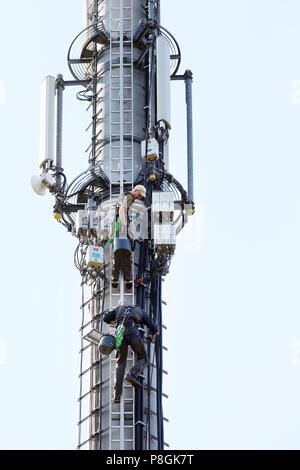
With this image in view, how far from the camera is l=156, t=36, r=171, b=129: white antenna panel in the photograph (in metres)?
45.2

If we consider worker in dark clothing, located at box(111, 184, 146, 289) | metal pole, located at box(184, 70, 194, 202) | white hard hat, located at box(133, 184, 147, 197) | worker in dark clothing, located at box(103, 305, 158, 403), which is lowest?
worker in dark clothing, located at box(103, 305, 158, 403)

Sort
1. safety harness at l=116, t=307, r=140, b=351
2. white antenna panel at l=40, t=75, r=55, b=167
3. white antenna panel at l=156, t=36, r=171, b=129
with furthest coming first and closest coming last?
white antenna panel at l=40, t=75, r=55, b=167, white antenna panel at l=156, t=36, r=171, b=129, safety harness at l=116, t=307, r=140, b=351

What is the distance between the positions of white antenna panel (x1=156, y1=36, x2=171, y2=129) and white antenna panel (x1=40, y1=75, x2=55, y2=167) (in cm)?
364

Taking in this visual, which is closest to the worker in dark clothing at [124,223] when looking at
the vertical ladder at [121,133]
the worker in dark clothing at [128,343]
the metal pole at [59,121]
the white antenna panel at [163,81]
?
the vertical ladder at [121,133]

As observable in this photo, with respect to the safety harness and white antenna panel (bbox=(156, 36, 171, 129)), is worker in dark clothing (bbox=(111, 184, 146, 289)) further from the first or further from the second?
white antenna panel (bbox=(156, 36, 171, 129))

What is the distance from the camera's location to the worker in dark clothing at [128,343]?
40.3m

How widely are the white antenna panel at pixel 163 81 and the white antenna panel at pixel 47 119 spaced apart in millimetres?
3637

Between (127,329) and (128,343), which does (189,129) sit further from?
(128,343)

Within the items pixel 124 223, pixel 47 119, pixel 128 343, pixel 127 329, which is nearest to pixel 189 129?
pixel 47 119

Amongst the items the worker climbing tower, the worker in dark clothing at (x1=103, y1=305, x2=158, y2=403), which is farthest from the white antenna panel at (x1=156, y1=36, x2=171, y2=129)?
the worker in dark clothing at (x1=103, y1=305, x2=158, y2=403)

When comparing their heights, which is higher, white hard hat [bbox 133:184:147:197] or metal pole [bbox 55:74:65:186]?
metal pole [bbox 55:74:65:186]

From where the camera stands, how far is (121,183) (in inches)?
1738

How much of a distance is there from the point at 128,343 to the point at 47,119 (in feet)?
31.0
